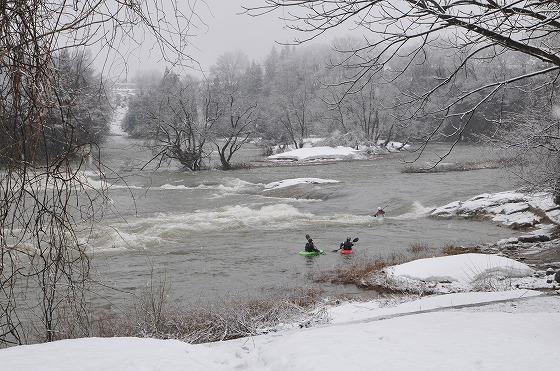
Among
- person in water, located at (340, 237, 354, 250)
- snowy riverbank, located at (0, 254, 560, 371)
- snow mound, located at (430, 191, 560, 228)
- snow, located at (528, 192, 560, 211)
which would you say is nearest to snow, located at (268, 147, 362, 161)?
snow mound, located at (430, 191, 560, 228)

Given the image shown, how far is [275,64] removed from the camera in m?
97.2

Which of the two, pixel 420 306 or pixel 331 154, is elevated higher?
pixel 331 154

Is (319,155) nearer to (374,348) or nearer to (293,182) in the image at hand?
(293,182)

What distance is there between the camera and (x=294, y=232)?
19594 millimetres

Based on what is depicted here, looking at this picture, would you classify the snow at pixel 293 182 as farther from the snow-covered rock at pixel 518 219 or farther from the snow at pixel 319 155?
the snow at pixel 319 155

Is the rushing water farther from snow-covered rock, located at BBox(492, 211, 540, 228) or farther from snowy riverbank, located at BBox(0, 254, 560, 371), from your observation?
snowy riverbank, located at BBox(0, 254, 560, 371)

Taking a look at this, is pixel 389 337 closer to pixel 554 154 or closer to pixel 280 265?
pixel 280 265

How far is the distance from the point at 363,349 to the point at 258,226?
1521 centimetres

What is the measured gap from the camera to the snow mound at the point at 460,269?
465 inches

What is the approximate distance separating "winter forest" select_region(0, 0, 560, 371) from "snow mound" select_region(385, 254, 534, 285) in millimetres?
66

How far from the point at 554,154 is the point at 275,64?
8448 centimetres

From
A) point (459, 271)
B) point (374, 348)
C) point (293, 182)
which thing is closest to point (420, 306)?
point (374, 348)

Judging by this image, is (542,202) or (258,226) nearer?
(258,226)

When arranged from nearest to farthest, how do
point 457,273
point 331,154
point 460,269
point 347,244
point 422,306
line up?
point 422,306 < point 457,273 < point 460,269 < point 347,244 < point 331,154
